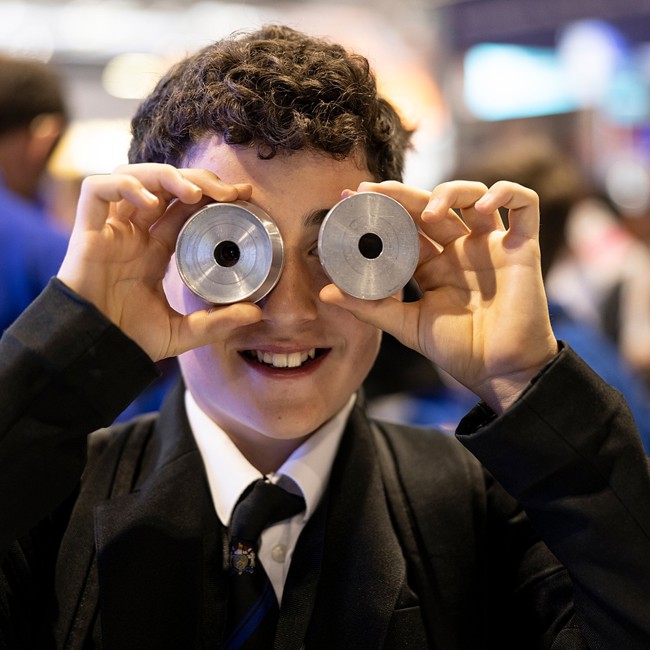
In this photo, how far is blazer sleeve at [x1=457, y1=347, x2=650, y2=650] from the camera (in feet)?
3.85

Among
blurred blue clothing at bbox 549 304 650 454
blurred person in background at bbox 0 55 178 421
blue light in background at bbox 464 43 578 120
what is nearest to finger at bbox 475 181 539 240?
blurred blue clothing at bbox 549 304 650 454

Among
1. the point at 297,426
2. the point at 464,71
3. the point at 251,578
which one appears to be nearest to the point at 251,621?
the point at 251,578

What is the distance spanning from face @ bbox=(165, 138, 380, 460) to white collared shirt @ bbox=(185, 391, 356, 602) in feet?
0.16

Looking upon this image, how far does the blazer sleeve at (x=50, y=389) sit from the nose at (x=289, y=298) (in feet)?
0.61

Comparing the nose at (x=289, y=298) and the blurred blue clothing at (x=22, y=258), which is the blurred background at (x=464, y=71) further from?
the nose at (x=289, y=298)

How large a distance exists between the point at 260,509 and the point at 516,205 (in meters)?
0.57

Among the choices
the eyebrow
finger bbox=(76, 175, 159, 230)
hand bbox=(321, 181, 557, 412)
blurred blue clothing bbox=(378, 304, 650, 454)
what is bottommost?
blurred blue clothing bbox=(378, 304, 650, 454)

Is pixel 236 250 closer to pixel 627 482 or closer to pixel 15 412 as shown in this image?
pixel 15 412

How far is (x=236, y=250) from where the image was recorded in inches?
46.8

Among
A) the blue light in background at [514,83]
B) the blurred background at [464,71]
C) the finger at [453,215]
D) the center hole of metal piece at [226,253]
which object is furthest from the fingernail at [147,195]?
the blue light in background at [514,83]

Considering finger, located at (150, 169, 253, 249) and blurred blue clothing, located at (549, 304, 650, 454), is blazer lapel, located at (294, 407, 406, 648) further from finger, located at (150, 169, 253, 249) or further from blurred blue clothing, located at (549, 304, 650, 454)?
blurred blue clothing, located at (549, 304, 650, 454)

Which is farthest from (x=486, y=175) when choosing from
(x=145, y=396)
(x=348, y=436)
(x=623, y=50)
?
(x=623, y=50)

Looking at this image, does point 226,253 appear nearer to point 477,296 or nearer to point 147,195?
point 147,195

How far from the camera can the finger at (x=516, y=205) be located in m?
1.23
